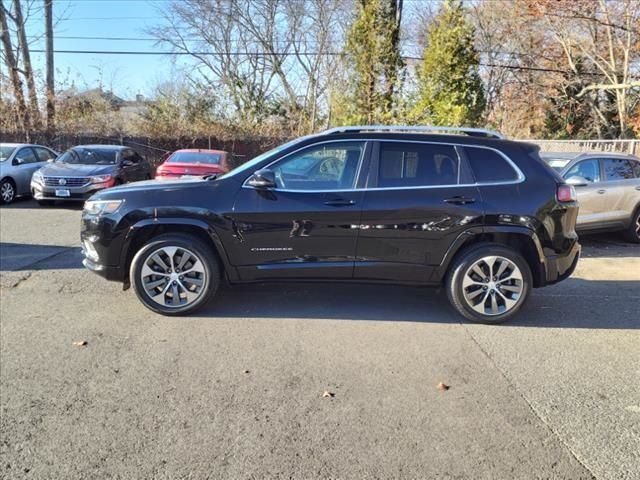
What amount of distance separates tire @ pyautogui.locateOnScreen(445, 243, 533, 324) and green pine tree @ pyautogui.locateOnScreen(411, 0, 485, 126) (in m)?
9.48

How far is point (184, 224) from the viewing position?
15.4 feet

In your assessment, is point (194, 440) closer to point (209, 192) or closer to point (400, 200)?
point (209, 192)

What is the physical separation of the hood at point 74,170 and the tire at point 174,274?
808 centimetres

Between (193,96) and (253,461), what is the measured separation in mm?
27593

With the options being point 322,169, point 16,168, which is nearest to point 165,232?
point 322,169

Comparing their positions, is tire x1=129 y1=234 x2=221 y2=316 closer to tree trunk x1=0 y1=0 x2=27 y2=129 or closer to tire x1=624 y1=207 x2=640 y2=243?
tire x1=624 y1=207 x2=640 y2=243

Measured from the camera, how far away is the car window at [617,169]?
8578 mm

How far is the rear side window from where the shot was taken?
15.6 feet

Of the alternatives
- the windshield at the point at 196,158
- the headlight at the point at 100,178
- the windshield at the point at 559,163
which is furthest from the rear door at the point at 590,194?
the headlight at the point at 100,178

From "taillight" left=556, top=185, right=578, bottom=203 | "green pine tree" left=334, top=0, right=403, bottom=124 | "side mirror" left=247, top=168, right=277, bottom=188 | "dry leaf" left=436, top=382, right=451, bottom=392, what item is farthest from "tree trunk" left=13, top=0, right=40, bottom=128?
"dry leaf" left=436, top=382, right=451, bottom=392

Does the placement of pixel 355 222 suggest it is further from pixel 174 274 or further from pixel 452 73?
pixel 452 73

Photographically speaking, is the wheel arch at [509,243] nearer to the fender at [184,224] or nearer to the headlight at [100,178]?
the fender at [184,224]

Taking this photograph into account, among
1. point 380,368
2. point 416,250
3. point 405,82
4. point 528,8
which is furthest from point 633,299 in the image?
point 528,8

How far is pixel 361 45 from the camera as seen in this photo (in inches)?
595
